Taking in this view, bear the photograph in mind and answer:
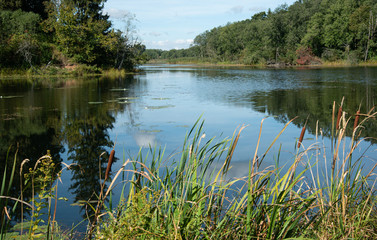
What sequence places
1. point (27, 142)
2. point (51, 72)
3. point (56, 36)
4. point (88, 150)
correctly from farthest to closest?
point (56, 36) → point (51, 72) → point (27, 142) → point (88, 150)

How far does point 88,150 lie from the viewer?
6.41 meters

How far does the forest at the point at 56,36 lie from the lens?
27.2 metres

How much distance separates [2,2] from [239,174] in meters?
32.2

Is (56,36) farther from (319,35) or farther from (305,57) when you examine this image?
(319,35)

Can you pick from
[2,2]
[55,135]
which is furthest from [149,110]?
[2,2]

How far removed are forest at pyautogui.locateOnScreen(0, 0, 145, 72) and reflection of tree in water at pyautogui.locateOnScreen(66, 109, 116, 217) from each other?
19.6 meters

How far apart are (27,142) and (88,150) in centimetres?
145

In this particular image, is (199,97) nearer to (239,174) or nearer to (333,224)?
(239,174)

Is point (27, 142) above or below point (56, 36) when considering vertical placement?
below

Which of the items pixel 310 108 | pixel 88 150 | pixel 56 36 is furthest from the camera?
pixel 56 36

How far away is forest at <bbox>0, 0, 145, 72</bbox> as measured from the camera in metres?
27.2

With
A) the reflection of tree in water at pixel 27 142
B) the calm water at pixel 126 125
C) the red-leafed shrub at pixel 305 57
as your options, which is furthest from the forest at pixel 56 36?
the red-leafed shrub at pixel 305 57

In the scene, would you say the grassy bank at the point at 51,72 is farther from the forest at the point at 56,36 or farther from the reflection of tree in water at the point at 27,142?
the reflection of tree in water at the point at 27,142

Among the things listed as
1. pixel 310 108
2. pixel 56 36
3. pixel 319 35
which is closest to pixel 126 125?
pixel 310 108
